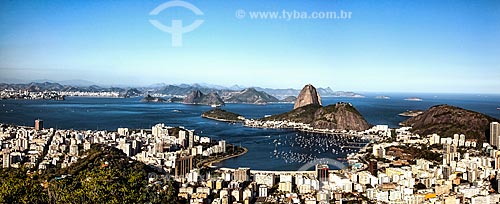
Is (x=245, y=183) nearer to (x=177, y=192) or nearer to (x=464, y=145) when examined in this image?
(x=177, y=192)

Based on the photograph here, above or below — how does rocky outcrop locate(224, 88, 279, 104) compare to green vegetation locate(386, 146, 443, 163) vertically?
above

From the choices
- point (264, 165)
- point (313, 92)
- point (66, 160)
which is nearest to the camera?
point (66, 160)

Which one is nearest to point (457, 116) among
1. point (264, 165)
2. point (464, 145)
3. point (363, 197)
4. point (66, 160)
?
point (464, 145)

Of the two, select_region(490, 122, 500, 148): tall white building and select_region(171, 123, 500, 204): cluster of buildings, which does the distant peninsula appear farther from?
select_region(171, 123, 500, 204): cluster of buildings

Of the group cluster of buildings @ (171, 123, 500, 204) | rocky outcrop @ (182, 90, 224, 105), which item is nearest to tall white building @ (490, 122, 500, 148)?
cluster of buildings @ (171, 123, 500, 204)

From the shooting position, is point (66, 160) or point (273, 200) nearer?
point (273, 200)

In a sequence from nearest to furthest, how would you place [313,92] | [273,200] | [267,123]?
[273,200], [267,123], [313,92]

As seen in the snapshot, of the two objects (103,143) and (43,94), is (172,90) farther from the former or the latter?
(103,143)

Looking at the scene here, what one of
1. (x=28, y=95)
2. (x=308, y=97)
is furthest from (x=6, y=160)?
(x=28, y=95)

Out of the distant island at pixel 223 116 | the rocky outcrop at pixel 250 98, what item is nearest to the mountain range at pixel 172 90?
the rocky outcrop at pixel 250 98
